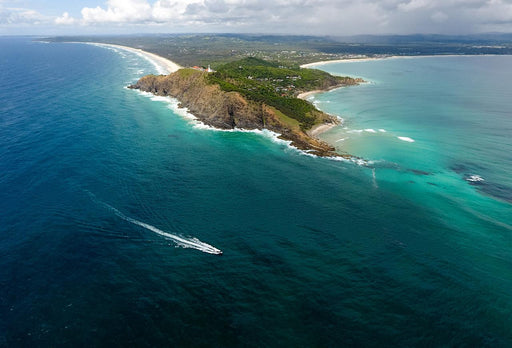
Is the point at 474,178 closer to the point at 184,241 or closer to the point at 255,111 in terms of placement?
the point at 255,111

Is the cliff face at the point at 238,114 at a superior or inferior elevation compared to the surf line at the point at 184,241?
superior

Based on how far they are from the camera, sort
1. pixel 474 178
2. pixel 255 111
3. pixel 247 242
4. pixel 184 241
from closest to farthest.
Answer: pixel 184 241 → pixel 247 242 → pixel 474 178 → pixel 255 111

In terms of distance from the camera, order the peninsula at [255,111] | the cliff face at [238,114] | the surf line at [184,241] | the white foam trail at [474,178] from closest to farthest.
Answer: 1. the surf line at [184,241]
2. the white foam trail at [474,178]
3. the cliff face at [238,114]
4. the peninsula at [255,111]

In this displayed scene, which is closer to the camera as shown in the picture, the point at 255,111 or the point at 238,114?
the point at 238,114

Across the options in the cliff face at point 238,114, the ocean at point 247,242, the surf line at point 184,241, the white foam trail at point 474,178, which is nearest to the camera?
the ocean at point 247,242

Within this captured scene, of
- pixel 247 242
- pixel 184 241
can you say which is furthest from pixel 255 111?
pixel 184 241

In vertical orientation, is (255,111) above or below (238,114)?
above

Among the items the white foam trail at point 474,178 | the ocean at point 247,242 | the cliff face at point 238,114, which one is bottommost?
the ocean at point 247,242

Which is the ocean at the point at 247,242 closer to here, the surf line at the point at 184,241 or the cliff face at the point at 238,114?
the surf line at the point at 184,241

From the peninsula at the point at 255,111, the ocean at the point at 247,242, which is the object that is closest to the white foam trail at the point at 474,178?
the ocean at the point at 247,242

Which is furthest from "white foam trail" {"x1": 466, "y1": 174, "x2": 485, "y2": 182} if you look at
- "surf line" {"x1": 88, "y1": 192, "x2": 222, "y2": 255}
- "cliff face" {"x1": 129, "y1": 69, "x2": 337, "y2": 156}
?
"surf line" {"x1": 88, "y1": 192, "x2": 222, "y2": 255}
